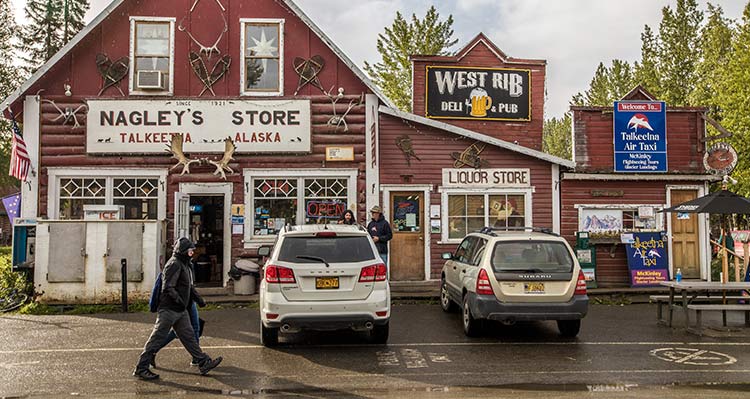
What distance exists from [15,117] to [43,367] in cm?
930

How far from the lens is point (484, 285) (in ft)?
26.5

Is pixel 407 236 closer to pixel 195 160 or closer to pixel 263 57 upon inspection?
pixel 195 160

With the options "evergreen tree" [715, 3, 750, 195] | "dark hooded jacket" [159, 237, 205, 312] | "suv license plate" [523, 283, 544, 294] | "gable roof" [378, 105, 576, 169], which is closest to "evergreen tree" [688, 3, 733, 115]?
"evergreen tree" [715, 3, 750, 195]

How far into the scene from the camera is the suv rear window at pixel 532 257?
812 cm

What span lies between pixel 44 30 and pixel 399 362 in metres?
38.9

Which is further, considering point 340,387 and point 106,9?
point 106,9

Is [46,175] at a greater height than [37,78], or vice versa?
[37,78]

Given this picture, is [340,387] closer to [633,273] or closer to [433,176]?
[433,176]

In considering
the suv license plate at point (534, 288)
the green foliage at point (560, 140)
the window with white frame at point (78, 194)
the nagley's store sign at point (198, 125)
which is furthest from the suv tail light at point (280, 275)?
the green foliage at point (560, 140)

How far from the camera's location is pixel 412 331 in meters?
9.16

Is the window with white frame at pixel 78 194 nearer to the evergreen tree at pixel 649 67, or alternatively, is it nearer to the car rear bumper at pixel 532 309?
the car rear bumper at pixel 532 309

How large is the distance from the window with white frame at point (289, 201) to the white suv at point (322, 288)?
6.33 metres

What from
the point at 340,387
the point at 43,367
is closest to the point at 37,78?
the point at 43,367

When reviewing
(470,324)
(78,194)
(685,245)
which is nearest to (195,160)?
(78,194)
